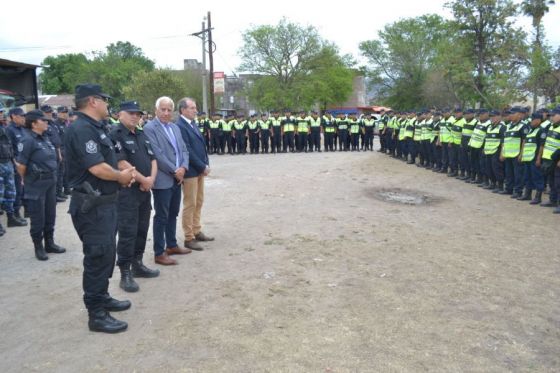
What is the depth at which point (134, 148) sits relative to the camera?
16.1ft

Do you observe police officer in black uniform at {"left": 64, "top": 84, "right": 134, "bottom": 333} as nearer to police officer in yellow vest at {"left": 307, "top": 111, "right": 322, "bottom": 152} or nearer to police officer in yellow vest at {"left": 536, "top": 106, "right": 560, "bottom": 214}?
police officer in yellow vest at {"left": 536, "top": 106, "right": 560, "bottom": 214}

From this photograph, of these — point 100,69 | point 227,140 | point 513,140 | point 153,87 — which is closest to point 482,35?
point 227,140

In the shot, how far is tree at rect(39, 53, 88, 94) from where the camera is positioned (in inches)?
2751

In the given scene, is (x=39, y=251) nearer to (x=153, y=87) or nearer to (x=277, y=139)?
(x=277, y=139)

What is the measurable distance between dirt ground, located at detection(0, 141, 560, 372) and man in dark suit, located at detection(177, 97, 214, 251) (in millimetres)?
394

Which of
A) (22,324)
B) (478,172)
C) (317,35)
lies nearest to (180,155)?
(22,324)

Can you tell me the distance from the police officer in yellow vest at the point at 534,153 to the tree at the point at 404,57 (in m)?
37.8

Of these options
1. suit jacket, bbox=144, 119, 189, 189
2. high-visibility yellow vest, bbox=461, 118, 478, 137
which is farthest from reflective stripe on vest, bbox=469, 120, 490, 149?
suit jacket, bbox=144, 119, 189, 189

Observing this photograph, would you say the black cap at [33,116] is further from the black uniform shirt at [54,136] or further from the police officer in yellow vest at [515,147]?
the police officer in yellow vest at [515,147]

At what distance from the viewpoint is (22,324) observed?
410cm

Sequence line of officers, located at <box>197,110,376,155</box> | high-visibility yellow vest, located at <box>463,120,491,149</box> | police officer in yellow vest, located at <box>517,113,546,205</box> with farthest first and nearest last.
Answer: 1. line of officers, located at <box>197,110,376,155</box>
2. high-visibility yellow vest, located at <box>463,120,491,149</box>
3. police officer in yellow vest, located at <box>517,113,546,205</box>

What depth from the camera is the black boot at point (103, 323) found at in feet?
12.8

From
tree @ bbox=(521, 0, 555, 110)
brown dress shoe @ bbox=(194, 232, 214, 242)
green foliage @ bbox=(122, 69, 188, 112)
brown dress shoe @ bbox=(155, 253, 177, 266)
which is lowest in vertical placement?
brown dress shoe @ bbox=(155, 253, 177, 266)

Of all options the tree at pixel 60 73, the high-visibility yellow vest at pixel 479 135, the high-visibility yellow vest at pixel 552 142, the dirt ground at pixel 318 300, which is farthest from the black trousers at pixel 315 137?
the tree at pixel 60 73
